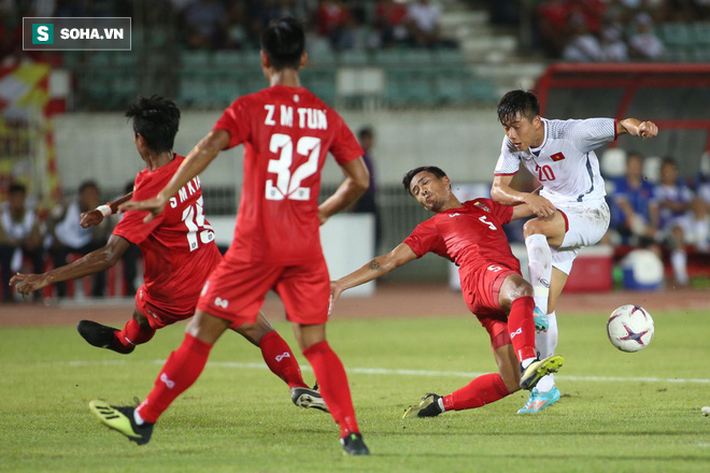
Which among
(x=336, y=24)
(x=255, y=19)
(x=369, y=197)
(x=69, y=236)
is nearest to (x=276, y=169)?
(x=69, y=236)

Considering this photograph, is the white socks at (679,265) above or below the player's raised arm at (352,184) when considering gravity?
below

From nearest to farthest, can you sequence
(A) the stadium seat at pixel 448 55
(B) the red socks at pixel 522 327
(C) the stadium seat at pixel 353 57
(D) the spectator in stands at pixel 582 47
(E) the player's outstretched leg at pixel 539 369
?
1. (E) the player's outstretched leg at pixel 539 369
2. (B) the red socks at pixel 522 327
3. (C) the stadium seat at pixel 353 57
4. (A) the stadium seat at pixel 448 55
5. (D) the spectator in stands at pixel 582 47

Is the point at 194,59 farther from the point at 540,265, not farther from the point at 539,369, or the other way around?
the point at 539,369

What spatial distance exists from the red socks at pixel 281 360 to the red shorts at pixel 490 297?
4.17 ft

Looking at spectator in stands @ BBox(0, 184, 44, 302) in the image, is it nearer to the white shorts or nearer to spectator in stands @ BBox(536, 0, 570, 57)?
the white shorts

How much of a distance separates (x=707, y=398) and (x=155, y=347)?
251 inches

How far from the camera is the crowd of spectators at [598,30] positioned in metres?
22.1

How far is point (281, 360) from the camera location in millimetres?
6543

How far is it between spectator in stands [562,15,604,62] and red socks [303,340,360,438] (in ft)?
58.8

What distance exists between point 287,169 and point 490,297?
6.42ft

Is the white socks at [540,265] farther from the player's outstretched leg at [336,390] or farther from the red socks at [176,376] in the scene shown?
the red socks at [176,376]

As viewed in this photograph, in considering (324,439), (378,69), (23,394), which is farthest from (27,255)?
(324,439)

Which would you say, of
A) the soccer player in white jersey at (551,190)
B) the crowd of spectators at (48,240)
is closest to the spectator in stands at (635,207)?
the crowd of spectators at (48,240)

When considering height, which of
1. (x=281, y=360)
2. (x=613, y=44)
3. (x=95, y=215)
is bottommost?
(x=281, y=360)
